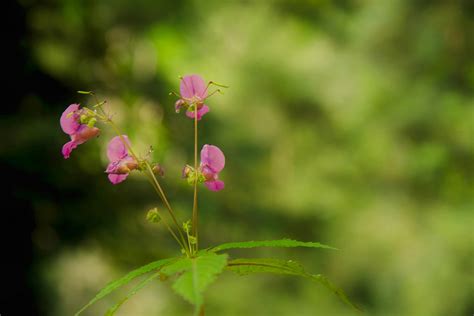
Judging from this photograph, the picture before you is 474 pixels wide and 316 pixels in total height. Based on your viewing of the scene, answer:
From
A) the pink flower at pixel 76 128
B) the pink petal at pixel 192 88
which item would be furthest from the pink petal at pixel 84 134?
the pink petal at pixel 192 88

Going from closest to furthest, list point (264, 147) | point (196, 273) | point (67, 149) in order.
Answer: point (196, 273) → point (67, 149) → point (264, 147)

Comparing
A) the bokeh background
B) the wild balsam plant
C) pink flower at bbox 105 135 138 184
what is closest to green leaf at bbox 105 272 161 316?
the wild balsam plant

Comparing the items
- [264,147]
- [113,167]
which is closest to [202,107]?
[113,167]

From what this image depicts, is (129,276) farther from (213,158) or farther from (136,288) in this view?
(213,158)

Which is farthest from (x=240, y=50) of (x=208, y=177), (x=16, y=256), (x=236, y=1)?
(x=208, y=177)

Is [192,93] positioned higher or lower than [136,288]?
higher

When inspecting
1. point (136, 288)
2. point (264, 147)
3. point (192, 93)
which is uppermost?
point (192, 93)

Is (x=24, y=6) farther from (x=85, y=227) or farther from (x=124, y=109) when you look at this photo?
(x=85, y=227)
